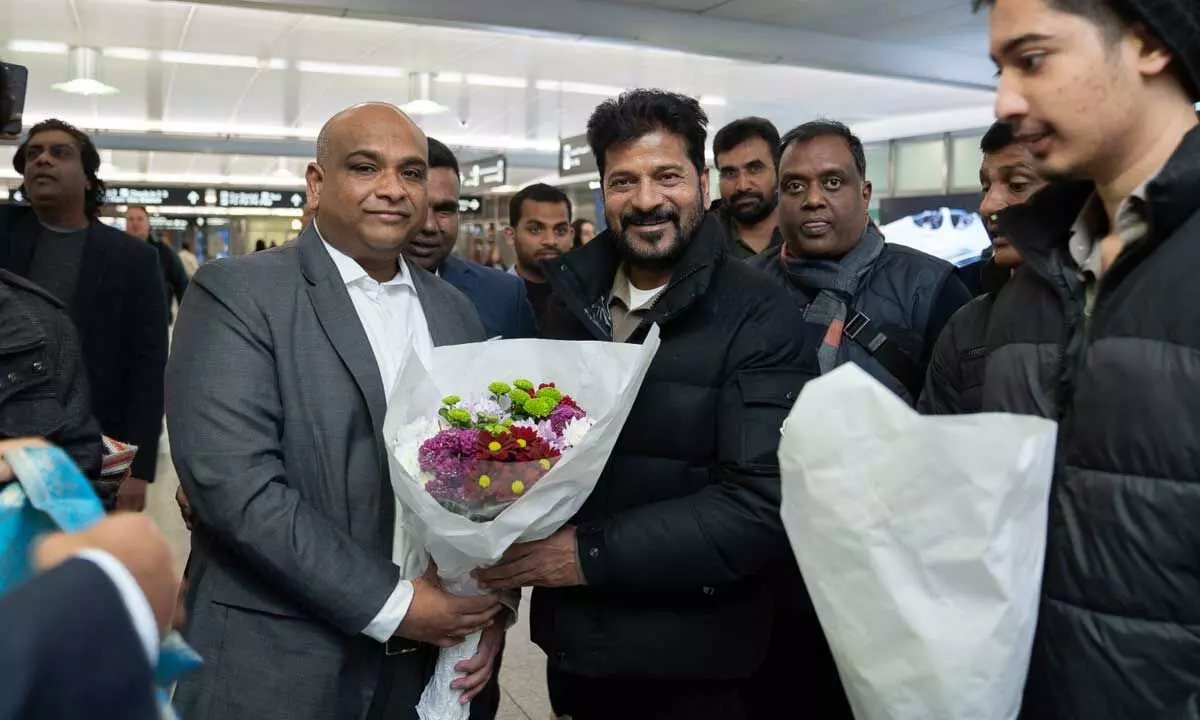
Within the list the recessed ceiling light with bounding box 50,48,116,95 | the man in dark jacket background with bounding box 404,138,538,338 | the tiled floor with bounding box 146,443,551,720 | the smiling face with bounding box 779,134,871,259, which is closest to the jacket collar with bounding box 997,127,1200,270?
the smiling face with bounding box 779,134,871,259

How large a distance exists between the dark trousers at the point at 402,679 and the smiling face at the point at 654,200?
89cm

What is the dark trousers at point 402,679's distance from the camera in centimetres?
178

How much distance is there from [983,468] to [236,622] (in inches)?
51.1

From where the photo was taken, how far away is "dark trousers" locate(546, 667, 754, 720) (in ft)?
6.03

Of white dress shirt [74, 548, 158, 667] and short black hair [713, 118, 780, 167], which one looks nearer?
white dress shirt [74, 548, 158, 667]

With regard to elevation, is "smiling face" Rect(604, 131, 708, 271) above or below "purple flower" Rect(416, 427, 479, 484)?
above

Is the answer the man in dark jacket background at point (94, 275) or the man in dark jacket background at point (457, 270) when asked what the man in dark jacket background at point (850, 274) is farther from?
the man in dark jacket background at point (94, 275)

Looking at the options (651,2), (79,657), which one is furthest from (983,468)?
(651,2)

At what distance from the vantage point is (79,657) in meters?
0.73

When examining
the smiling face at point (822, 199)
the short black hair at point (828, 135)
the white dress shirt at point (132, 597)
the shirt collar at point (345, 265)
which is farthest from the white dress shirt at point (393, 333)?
the short black hair at point (828, 135)

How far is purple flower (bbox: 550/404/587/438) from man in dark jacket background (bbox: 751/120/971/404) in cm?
87

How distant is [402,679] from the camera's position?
181cm

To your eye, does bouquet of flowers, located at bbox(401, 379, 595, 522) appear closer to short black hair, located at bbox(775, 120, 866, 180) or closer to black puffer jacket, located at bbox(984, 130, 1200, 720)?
black puffer jacket, located at bbox(984, 130, 1200, 720)

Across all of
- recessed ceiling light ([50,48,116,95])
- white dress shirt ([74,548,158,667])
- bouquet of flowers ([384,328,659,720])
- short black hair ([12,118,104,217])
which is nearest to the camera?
white dress shirt ([74,548,158,667])
